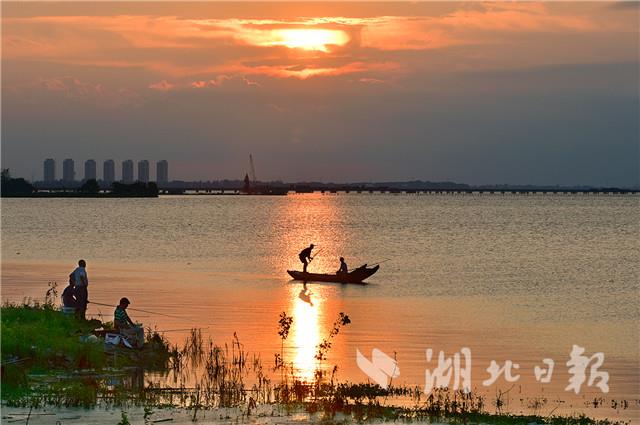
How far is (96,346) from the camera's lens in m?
27.6

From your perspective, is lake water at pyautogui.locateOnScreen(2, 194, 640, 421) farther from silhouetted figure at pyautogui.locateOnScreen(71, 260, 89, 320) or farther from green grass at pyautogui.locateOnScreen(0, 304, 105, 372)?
green grass at pyautogui.locateOnScreen(0, 304, 105, 372)

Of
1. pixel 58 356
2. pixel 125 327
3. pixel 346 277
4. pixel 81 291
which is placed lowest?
pixel 58 356

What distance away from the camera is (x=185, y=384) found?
26.0m

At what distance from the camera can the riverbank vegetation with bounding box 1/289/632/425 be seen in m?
22.3

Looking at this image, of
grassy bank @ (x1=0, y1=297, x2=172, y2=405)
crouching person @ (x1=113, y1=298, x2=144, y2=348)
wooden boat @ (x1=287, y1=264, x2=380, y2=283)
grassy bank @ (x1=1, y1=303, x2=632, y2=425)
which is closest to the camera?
grassy bank @ (x1=1, y1=303, x2=632, y2=425)

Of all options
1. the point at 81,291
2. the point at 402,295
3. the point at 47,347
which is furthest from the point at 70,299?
the point at 402,295

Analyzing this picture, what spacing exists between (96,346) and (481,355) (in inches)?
487

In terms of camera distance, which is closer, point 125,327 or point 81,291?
point 125,327

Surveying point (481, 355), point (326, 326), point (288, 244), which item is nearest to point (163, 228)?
point (288, 244)

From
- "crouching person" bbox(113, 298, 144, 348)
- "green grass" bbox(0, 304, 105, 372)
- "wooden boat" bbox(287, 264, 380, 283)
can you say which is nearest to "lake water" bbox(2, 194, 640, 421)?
"wooden boat" bbox(287, 264, 380, 283)

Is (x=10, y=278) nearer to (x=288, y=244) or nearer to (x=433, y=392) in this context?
(x=433, y=392)

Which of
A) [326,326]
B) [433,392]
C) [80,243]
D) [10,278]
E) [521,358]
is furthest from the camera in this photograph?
[80,243]

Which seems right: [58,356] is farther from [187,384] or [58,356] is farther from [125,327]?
[187,384]

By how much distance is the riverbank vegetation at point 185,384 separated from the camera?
73.3 feet
